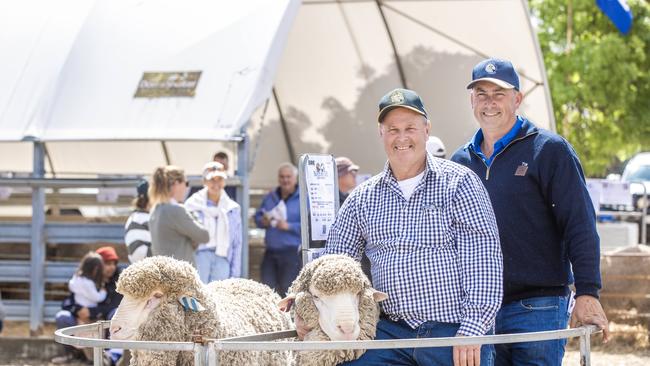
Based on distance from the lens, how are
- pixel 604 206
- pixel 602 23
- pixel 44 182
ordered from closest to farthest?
pixel 44 182 < pixel 604 206 < pixel 602 23

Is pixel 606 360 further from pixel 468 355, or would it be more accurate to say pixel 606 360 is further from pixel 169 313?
pixel 468 355

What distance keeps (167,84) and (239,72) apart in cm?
78

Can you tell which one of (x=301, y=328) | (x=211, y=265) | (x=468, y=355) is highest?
(x=211, y=265)

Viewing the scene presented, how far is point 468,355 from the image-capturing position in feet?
13.7

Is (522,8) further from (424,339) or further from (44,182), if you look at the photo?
(424,339)

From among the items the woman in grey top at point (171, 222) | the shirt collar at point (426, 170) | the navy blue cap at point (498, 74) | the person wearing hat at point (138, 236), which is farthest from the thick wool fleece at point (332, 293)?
the person wearing hat at point (138, 236)

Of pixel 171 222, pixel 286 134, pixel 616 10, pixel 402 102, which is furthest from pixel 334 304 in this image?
pixel 616 10

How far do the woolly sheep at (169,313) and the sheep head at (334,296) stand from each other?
2.95 feet

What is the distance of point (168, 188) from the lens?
8797 millimetres

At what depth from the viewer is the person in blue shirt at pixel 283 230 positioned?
11469mm

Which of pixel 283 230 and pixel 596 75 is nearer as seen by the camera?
pixel 283 230

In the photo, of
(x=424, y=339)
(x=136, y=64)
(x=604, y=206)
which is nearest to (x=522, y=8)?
(x=136, y=64)

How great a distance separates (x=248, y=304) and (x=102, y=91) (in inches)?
223

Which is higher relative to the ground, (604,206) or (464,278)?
(604,206)
